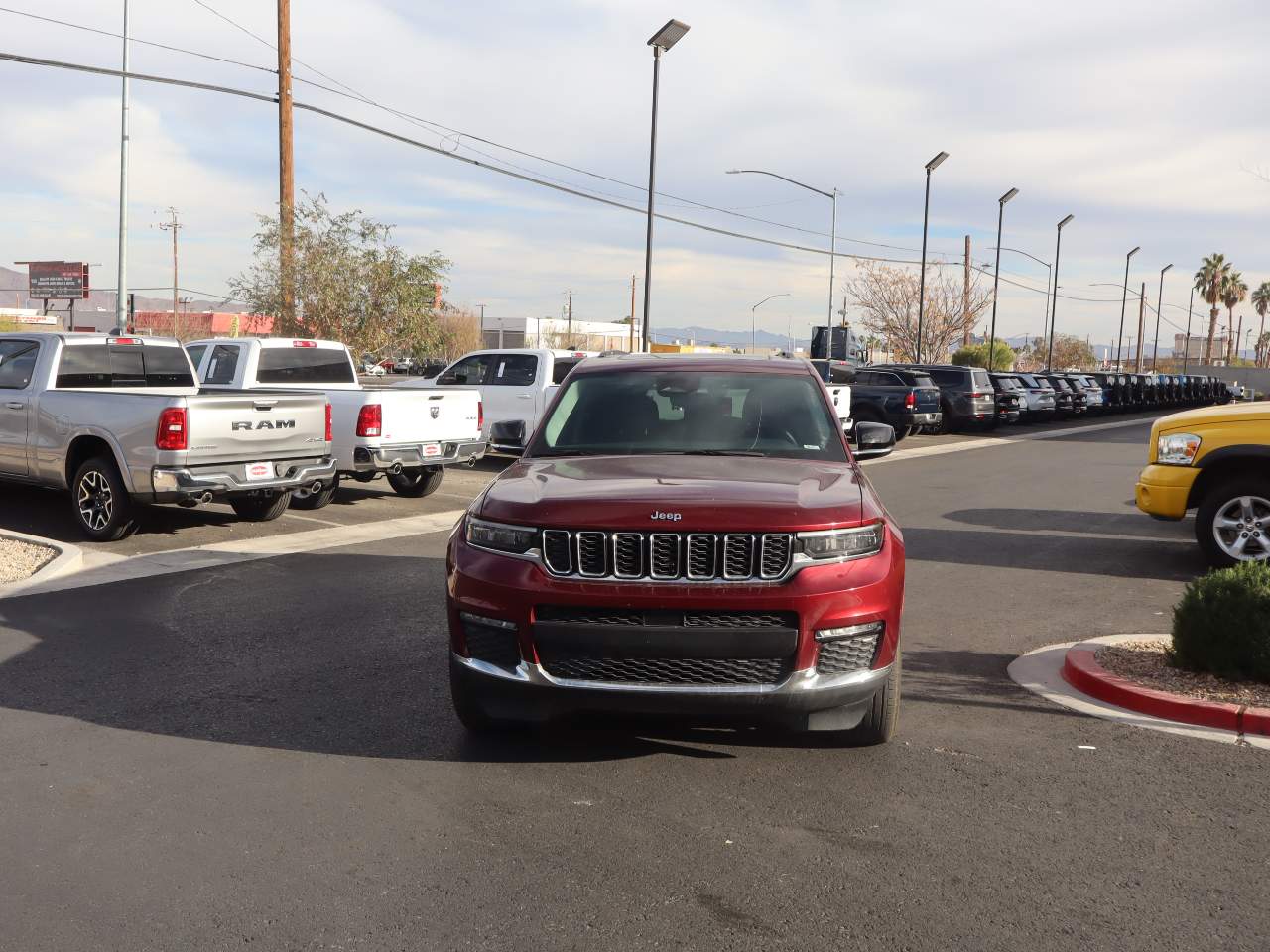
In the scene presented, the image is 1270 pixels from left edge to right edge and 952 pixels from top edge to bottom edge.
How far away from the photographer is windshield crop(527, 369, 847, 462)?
5855mm

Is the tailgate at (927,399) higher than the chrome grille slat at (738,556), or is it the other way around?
the tailgate at (927,399)

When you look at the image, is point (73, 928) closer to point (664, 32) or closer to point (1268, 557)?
point (1268, 557)

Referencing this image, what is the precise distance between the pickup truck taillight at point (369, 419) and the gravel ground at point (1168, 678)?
8.52 meters

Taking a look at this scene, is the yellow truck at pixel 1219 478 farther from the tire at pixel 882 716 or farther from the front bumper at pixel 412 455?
the front bumper at pixel 412 455

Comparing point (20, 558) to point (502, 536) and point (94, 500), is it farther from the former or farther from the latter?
point (502, 536)

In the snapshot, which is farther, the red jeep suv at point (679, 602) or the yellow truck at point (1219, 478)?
the yellow truck at point (1219, 478)

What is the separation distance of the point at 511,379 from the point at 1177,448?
10.8 meters

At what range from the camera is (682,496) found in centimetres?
471

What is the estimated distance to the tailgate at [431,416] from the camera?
1308 centimetres

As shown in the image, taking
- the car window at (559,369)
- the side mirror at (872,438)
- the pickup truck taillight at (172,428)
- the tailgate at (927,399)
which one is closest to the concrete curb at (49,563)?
the pickup truck taillight at (172,428)

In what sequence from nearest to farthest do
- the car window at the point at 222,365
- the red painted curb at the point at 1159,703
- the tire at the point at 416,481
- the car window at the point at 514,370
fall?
the red painted curb at the point at 1159,703 < the car window at the point at 222,365 < the tire at the point at 416,481 < the car window at the point at 514,370

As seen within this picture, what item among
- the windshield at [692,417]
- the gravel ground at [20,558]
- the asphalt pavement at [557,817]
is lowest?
the gravel ground at [20,558]

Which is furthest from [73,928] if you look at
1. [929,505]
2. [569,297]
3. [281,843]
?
[569,297]

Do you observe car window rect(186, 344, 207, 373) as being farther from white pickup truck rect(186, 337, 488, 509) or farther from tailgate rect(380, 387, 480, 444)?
tailgate rect(380, 387, 480, 444)
